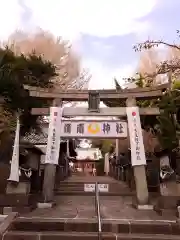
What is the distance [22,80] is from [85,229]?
557 centimetres

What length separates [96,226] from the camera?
673cm

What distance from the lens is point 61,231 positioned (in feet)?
22.0

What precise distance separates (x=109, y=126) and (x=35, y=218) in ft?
14.2

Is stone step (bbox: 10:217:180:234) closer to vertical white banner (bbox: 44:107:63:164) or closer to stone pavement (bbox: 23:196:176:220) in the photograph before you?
stone pavement (bbox: 23:196:176:220)

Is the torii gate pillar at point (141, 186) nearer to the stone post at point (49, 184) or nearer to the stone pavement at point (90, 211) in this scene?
the stone pavement at point (90, 211)

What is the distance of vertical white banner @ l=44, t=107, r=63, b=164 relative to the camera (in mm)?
9789

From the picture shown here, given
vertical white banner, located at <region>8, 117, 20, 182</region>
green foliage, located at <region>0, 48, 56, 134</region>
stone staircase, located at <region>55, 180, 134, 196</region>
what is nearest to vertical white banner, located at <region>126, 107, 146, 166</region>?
stone staircase, located at <region>55, 180, 134, 196</region>

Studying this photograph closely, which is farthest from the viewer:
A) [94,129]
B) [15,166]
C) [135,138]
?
[94,129]

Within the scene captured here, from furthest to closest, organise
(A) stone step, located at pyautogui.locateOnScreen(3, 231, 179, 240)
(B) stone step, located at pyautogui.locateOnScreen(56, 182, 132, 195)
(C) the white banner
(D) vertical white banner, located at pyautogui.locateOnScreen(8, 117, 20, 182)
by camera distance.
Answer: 1. (B) stone step, located at pyautogui.locateOnScreen(56, 182, 132, 195)
2. (C) the white banner
3. (D) vertical white banner, located at pyautogui.locateOnScreen(8, 117, 20, 182)
4. (A) stone step, located at pyautogui.locateOnScreen(3, 231, 179, 240)

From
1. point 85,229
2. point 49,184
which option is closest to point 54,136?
point 49,184

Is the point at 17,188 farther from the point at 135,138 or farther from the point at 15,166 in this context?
the point at 135,138

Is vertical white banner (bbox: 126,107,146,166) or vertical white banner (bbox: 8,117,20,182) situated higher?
vertical white banner (bbox: 126,107,146,166)

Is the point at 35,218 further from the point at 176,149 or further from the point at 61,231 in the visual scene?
the point at 176,149

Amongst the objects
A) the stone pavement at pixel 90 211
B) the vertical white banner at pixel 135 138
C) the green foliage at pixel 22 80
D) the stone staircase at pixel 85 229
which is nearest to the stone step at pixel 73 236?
the stone staircase at pixel 85 229
